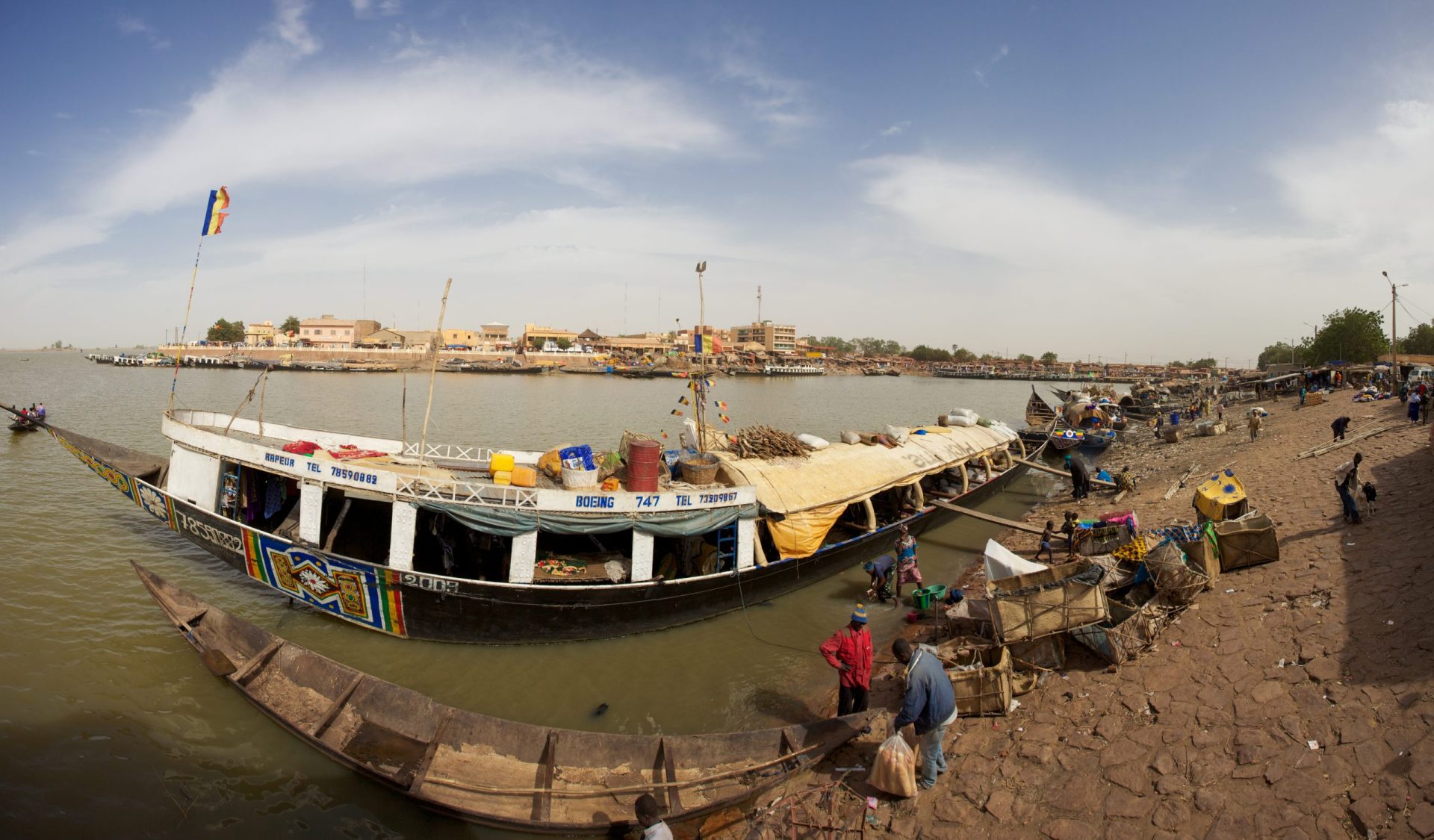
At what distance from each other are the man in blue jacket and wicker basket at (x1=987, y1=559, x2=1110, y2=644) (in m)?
2.27

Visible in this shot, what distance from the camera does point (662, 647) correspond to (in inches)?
402

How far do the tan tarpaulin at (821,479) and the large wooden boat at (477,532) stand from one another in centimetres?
4

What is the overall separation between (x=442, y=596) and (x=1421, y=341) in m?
114

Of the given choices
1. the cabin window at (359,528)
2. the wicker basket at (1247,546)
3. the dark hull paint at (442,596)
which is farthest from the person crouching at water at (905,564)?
the cabin window at (359,528)

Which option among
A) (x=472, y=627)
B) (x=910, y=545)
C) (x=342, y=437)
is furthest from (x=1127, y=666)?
(x=342, y=437)

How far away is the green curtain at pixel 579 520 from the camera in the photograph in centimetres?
897

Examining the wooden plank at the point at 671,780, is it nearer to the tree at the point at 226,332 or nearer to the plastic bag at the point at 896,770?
the plastic bag at the point at 896,770

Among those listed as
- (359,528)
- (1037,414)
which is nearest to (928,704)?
(359,528)

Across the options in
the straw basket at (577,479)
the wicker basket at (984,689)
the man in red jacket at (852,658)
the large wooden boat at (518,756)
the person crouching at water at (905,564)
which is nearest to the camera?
the large wooden boat at (518,756)

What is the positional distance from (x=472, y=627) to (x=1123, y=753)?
8.68 meters

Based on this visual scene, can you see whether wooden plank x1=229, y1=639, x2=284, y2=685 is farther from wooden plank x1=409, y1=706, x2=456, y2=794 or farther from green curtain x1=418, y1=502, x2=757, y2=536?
wooden plank x1=409, y1=706, x2=456, y2=794

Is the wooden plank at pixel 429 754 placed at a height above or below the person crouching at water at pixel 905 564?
below

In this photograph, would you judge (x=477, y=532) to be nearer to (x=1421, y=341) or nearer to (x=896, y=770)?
(x=896, y=770)

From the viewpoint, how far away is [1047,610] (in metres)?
7.61
